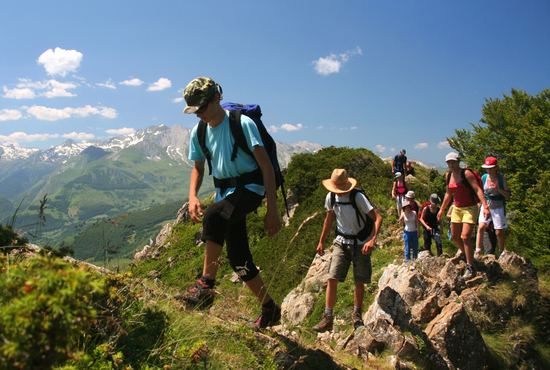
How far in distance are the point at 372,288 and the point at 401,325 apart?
11.2 feet

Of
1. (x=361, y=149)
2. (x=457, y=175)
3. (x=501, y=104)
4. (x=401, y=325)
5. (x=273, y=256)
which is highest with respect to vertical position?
(x=501, y=104)

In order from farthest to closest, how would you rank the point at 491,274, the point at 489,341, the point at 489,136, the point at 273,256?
the point at 489,136, the point at 273,256, the point at 491,274, the point at 489,341

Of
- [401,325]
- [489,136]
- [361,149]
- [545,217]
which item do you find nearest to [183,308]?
[401,325]

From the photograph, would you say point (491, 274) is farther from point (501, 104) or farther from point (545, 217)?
point (501, 104)

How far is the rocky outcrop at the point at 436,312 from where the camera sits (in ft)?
14.7

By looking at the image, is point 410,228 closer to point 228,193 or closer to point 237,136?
point 228,193

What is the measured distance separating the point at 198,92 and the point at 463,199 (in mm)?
6022

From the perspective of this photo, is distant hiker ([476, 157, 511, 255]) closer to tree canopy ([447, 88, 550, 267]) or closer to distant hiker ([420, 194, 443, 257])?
distant hiker ([420, 194, 443, 257])

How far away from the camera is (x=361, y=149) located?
21.3 m

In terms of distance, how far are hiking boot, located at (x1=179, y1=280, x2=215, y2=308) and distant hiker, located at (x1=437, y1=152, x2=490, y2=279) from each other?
564 cm

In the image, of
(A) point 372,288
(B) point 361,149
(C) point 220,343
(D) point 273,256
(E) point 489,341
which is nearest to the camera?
(C) point 220,343

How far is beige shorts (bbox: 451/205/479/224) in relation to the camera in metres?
6.24

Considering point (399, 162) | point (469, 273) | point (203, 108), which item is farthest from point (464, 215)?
point (399, 162)

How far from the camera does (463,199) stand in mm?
6320
